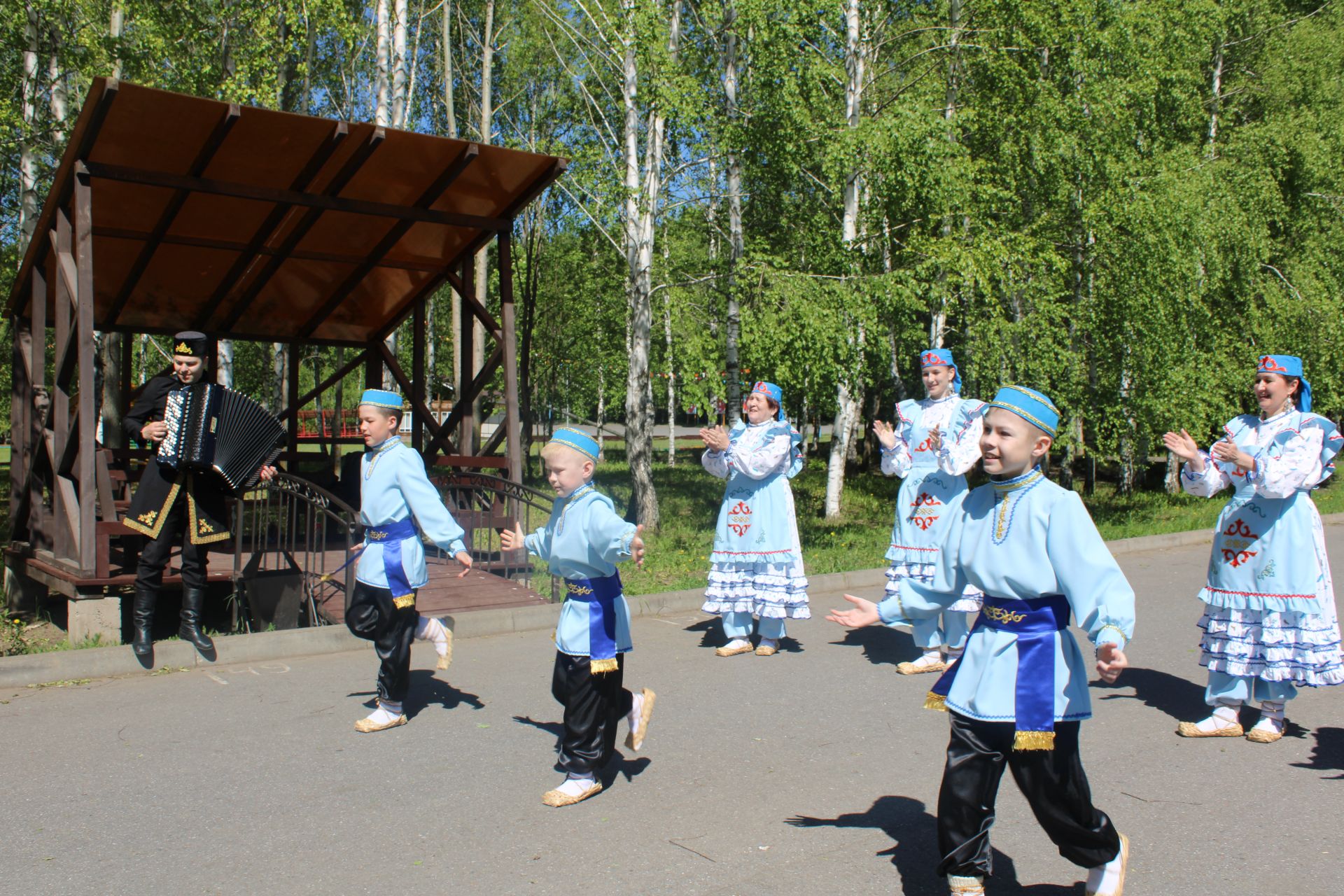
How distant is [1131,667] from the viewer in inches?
300

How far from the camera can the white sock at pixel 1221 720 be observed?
5.87 meters

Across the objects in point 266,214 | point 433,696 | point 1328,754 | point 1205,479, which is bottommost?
point 1328,754

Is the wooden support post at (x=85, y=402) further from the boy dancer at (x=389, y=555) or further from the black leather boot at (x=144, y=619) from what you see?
the boy dancer at (x=389, y=555)

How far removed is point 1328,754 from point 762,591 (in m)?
3.57

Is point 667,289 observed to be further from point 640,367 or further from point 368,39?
point 368,39

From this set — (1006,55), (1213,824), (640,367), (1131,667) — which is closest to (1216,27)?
(1006,55)

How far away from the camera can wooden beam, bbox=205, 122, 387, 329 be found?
29.4 feet

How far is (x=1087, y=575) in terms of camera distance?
354 cm

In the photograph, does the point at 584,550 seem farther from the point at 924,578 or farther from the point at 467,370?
the point at 467,370

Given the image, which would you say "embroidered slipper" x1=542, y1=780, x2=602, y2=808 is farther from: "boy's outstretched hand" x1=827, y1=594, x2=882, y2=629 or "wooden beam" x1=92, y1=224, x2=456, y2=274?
"wooden beam" x1=92, y1=224, x2=456, y2=274

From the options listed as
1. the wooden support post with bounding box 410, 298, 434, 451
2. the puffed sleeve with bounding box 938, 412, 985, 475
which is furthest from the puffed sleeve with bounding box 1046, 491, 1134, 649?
the wooden support post with bounding box 410, 298, 434, 451

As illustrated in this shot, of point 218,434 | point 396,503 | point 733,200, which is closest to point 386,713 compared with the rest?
point 396,503

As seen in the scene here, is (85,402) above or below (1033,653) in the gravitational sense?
above

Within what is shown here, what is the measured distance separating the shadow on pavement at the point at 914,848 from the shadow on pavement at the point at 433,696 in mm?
2606
